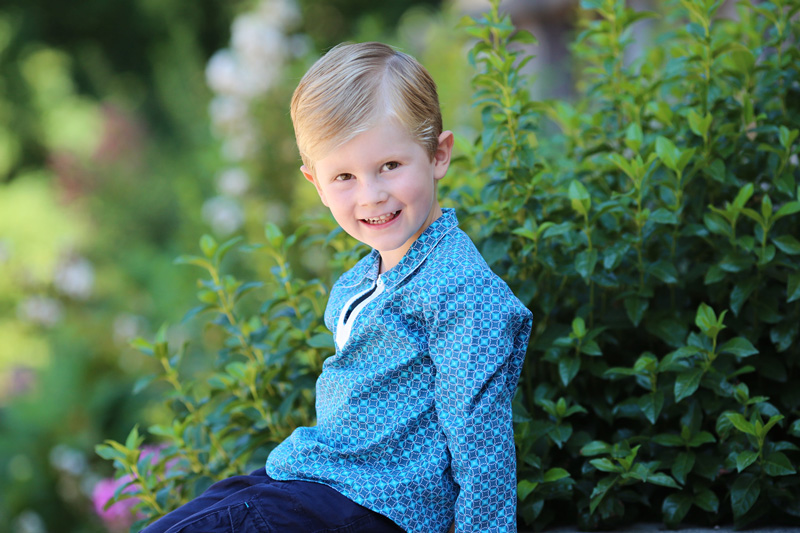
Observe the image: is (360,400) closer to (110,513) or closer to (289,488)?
(289,488)

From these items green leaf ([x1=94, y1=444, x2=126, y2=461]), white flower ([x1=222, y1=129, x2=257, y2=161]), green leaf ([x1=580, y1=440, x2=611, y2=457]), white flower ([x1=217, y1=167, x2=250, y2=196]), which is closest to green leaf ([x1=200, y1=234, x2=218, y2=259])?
green leaf ([x1=94, y1=444, x2=126, y2=461])

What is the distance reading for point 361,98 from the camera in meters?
1.39

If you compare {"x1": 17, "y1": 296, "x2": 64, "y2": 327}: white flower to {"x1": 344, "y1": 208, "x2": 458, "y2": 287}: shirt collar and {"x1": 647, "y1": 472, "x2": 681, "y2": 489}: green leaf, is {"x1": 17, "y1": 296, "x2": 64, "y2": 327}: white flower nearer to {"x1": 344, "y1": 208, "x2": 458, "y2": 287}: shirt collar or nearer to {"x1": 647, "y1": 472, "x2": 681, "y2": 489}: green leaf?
{"x1": 344, "y1": 208, "x2": 458, "y2": 287}: shirt collar

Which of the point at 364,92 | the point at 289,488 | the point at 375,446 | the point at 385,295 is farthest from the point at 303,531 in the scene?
the point at 364,92

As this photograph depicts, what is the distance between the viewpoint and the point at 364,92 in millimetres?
1396

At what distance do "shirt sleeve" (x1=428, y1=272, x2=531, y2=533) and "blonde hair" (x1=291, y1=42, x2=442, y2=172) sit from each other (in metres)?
0.31

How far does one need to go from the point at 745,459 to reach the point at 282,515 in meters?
0.95

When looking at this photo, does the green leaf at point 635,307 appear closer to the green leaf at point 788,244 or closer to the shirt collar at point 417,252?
the green leaf at point 788,244

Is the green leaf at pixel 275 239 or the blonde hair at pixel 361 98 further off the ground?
the blonde hair at pixel 361 98

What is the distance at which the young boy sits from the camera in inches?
53.0

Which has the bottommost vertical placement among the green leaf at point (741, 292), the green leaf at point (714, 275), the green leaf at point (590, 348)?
the green leaf at point (590, 348)

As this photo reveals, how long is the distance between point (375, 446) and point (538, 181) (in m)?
0.84

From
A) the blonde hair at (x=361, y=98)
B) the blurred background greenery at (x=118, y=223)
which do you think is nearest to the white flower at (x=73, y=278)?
the blurred background greenery at (x=118, y=223)

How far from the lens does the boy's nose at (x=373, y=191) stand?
141 cm
